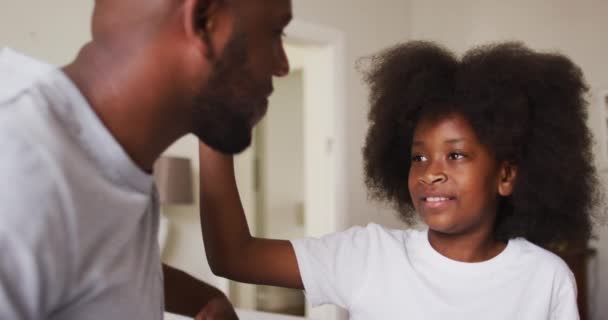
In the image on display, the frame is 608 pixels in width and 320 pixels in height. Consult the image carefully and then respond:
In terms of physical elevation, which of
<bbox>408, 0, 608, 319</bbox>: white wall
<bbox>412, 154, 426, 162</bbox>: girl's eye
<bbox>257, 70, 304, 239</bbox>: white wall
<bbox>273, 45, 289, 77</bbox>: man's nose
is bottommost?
<bbox>257, 70, 304, 239</bbox>: white wall

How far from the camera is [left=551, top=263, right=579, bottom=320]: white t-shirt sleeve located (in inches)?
42.6

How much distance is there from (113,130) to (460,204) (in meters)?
0.76

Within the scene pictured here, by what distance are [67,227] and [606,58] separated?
362cm

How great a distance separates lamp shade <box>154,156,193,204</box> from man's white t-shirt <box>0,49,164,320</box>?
191 cm

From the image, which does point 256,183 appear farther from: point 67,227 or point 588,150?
point 67,227

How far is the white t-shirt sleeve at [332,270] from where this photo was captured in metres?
1.11

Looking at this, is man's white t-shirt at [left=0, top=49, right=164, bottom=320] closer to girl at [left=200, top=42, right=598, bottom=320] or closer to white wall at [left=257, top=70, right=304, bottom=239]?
girl at [left=200, top=42, right=598, bottom=320]

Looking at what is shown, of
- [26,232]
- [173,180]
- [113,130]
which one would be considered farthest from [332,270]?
[173,180]

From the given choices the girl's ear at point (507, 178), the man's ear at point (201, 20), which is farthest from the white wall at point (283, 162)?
the man's ear at point (201, 20)

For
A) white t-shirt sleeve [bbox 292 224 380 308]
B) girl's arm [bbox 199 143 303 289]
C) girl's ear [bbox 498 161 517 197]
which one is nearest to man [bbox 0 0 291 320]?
girl's arm [bbox 199 143 303 289]

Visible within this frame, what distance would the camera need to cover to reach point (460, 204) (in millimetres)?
1144

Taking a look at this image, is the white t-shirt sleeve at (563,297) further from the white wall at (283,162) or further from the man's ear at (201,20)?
the white wall at (283,162)

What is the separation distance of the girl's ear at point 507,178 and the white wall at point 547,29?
240 cm

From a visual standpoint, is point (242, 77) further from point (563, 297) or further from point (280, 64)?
point (563, 297)
